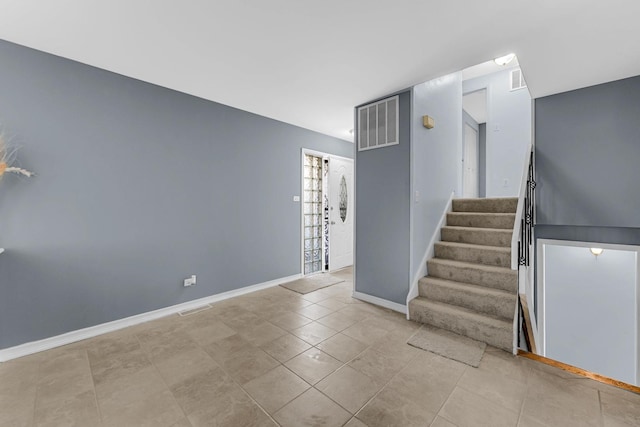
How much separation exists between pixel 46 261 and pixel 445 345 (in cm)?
379

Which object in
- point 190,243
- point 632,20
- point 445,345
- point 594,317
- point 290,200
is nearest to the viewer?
point 632,20

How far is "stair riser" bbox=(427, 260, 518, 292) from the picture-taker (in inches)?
107

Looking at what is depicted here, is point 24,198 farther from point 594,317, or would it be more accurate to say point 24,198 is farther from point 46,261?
point 594,317

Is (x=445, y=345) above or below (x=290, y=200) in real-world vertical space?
below

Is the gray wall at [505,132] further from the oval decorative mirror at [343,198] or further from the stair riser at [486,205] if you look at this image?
the oval decorative mirror at [343,198]

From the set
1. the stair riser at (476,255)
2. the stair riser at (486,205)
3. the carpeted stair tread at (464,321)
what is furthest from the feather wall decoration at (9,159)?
the stair riser at (486,205)

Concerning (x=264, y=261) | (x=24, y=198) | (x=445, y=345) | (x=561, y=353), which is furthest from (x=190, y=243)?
(x=561, y=353)

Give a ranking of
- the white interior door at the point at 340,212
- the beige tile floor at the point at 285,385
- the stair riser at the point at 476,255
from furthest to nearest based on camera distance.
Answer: the white interior door at the point at 340,212 < the stair riser at the point at 476,255 < the beige tile floor at the point at 285,385

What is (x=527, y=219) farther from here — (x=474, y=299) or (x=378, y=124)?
(x=378, y=124)

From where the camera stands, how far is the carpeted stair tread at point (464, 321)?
2.39m

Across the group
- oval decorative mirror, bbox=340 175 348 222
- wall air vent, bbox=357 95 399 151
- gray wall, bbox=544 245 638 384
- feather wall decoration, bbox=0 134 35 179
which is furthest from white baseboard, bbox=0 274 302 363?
gray wall, bbox=544 245 638 384

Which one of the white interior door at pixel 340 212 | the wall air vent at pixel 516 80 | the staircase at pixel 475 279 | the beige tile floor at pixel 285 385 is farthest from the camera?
the white interior door at pixel 340 212

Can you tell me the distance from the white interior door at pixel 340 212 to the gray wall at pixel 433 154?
1969 mm

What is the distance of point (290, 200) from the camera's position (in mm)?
4500
